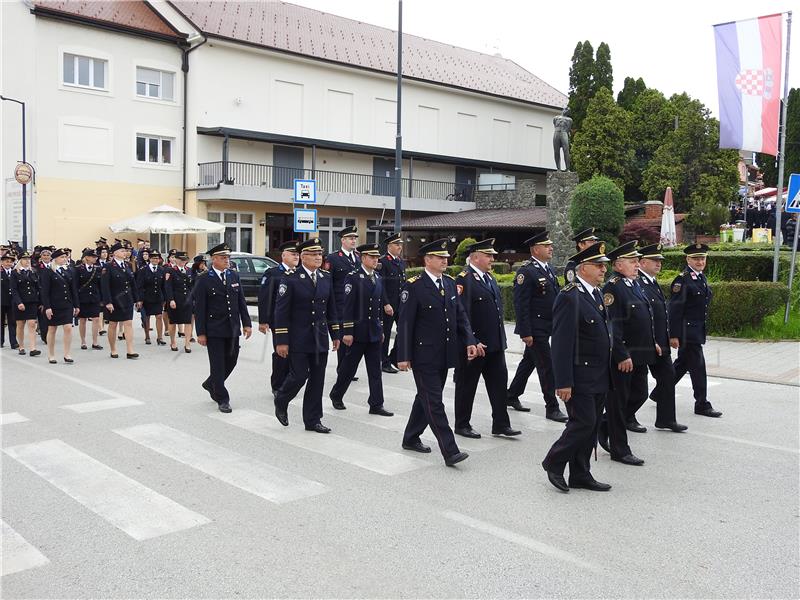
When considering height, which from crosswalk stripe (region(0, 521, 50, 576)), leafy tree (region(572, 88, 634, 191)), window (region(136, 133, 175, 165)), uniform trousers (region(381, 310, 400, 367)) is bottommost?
crosswalk stripe (region(0, 521, 50, 576))

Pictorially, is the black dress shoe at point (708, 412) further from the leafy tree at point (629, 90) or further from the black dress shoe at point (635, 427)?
the leafy tree at point (629, 90)

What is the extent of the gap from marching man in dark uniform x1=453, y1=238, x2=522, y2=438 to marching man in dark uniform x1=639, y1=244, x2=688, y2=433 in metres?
1.51

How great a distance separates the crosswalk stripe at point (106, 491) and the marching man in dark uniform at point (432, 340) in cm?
222

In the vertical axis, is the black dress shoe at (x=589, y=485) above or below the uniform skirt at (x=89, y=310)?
below

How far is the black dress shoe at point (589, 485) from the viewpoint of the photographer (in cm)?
590

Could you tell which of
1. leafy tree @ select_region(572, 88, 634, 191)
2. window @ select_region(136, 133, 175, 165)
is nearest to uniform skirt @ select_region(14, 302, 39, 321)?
window @ select_region(136, 133, 175, 165)

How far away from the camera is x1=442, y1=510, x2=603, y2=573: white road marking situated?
4.48m

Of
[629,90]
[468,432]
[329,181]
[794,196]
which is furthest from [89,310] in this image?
[629,90]

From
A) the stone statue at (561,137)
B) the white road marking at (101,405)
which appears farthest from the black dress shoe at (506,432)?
the stone statue at (561,137)

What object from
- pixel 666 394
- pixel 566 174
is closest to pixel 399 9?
pixel 566 174

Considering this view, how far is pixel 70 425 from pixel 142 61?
1076 inches

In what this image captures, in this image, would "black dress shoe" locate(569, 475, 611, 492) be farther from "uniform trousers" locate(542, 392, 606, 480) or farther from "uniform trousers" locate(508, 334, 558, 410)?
"uniform trousers" locate(508, 334, 558, 410)

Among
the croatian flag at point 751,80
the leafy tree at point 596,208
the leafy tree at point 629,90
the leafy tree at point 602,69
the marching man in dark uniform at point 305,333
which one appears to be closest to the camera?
the marching man in dark uniform at point 305,333

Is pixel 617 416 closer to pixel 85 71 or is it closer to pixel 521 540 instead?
pixel 521 540
